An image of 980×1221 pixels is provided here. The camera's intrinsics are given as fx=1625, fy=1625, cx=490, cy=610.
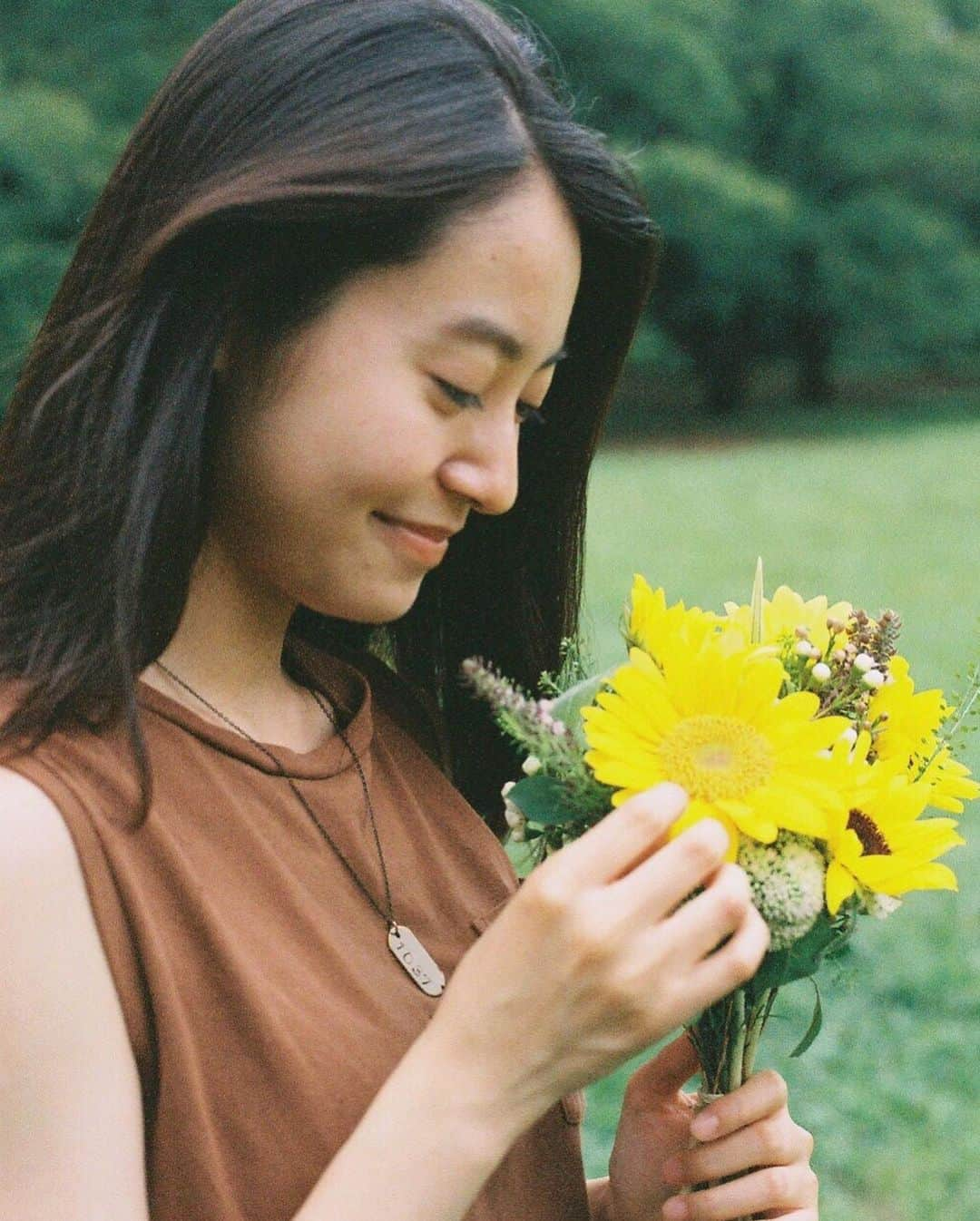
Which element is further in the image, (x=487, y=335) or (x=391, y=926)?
(x=391, y=926)

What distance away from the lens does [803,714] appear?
1303mm

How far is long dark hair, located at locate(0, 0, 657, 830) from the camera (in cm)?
138

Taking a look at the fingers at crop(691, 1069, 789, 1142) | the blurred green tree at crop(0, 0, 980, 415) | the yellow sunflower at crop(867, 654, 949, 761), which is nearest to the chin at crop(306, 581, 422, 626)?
the yellow sunflower at crop(867, 654, 949, 761)

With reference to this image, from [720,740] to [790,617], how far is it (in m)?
0.29

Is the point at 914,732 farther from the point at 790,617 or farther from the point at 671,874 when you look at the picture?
the point at 671,874

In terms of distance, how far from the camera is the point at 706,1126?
4.83 feet

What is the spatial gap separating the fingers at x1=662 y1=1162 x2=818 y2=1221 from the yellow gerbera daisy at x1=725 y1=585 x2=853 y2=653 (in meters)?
0.49

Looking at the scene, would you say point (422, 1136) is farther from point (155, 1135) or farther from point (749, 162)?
point (749, 162)

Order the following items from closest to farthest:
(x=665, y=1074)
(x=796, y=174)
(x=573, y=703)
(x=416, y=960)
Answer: (x=573, y=703) < (x=416, y=960) < (x=665, y=1074) < (x=796, y=174)

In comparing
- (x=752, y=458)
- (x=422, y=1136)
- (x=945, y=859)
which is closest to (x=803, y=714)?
(x=422, y=1136)

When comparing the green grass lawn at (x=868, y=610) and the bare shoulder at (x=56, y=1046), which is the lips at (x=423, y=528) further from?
the green grass lawn at (x=868, y=610)

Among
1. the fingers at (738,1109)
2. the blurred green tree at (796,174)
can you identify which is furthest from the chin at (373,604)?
the blurred green tree at (796,174)

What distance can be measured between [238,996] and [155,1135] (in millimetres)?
124

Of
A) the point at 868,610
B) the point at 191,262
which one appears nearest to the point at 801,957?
the point at 191,262
